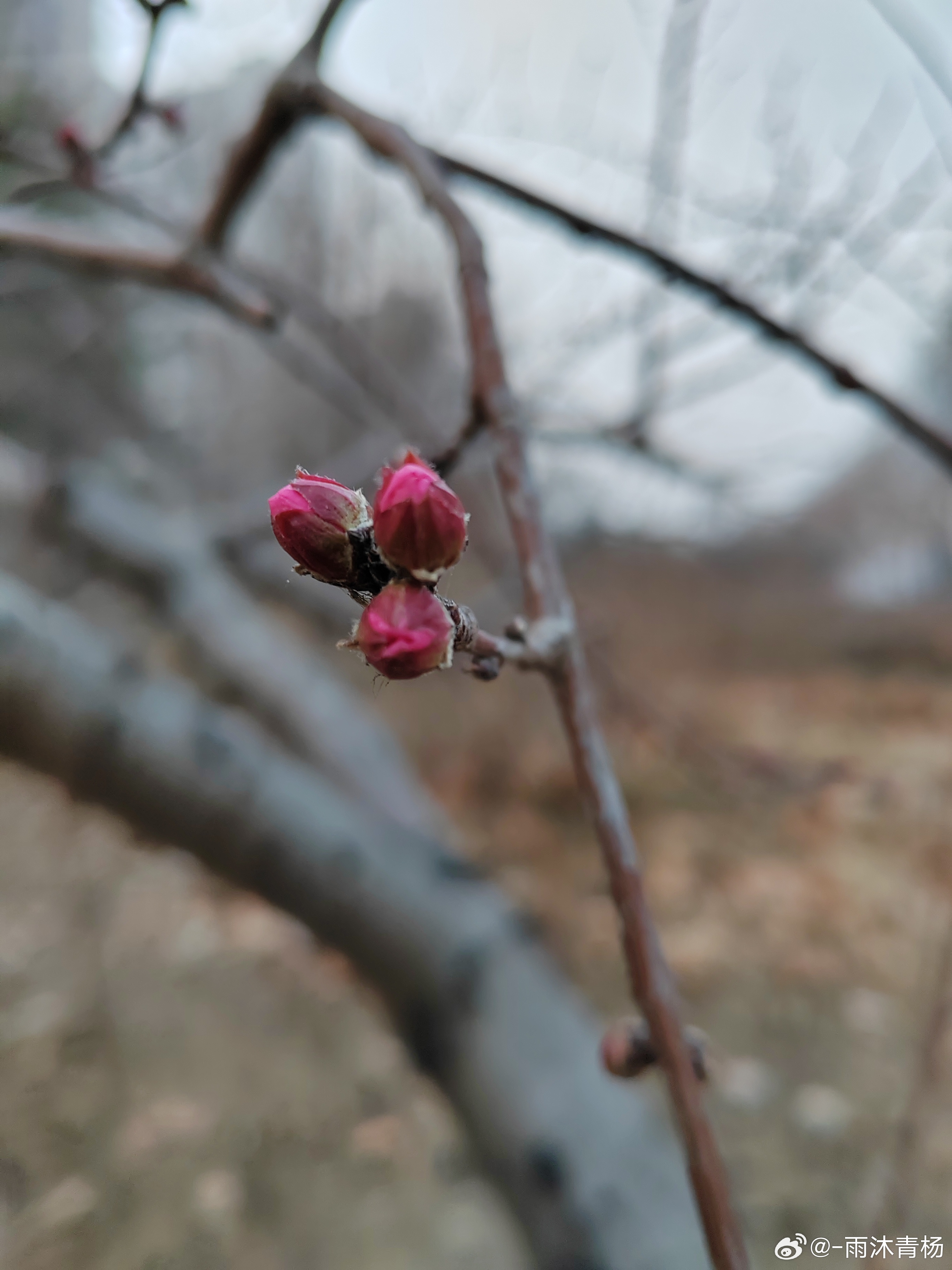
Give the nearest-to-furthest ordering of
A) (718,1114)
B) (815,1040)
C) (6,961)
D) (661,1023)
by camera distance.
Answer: (661,1023) → (6,961) → (718,1114) → (815,1040)

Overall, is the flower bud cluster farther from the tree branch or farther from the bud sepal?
the tree branch

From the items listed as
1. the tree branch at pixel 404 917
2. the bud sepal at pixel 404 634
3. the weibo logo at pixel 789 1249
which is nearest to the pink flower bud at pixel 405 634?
the bud sepal at pixel 404 634

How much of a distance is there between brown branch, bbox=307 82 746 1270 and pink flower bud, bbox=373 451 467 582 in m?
0.09

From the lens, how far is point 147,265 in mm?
665

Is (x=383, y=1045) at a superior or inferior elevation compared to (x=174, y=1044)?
inferior

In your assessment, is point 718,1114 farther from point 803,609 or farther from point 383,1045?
point 803,609

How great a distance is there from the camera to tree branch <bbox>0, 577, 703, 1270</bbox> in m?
0.61

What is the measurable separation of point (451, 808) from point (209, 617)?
161 cm

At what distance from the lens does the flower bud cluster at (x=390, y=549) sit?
0.24m

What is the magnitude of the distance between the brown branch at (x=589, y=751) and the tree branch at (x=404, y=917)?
15.4 inches

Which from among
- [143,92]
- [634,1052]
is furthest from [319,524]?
[143,92]

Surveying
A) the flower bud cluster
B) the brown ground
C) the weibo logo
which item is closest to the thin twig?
the flower bud cluster

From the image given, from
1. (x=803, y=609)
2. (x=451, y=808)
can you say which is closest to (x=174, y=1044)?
(x=451, y=808)

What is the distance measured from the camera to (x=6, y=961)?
2.83 ft
